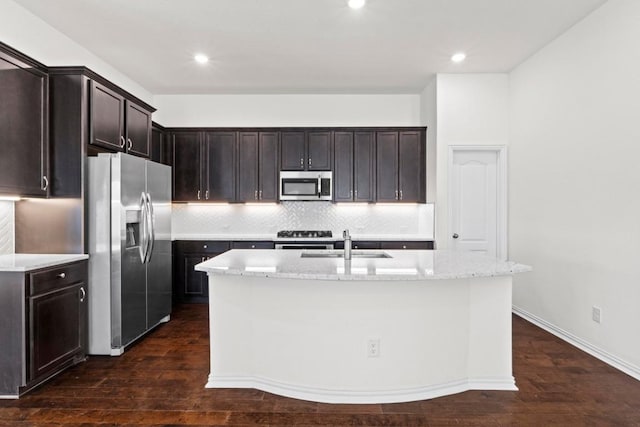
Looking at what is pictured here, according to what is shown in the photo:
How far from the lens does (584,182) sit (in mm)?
3420

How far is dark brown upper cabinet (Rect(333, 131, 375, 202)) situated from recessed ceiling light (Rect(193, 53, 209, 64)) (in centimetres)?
192

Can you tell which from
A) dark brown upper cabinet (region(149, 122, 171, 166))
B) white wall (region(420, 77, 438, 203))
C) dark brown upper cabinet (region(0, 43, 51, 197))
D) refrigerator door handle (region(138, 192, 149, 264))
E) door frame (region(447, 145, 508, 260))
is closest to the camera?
dark brown upper cabinet (region(0, 43, 51, 197))

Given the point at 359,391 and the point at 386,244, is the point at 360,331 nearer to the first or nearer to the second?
the point at 359,391

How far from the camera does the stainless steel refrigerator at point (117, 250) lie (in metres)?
3.28

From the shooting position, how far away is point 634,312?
2.89m

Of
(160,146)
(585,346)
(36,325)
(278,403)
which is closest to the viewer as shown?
(278,403)

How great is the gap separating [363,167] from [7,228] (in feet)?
12.9

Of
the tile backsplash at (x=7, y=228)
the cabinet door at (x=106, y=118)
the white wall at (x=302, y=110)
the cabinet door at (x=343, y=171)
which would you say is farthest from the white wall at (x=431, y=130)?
the tile backsplash at (x=7, y=228)

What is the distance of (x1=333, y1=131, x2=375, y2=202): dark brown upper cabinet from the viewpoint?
5.26 m

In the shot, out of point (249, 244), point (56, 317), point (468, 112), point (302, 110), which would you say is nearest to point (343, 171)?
point (302, 110)

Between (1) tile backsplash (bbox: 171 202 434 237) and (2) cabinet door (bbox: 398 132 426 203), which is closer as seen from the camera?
(2) cabinet door (bbox: 398 132 426 203)

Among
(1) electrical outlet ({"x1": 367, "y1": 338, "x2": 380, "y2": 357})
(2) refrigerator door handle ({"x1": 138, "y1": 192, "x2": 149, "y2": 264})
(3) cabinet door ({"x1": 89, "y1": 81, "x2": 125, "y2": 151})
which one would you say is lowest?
(1) electrical outlet ({"x1": 367, "y1": 338, "x2": 380, "y2": 357})

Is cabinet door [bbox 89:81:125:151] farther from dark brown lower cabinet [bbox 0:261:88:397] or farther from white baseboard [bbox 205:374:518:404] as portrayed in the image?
white baseboard [bbox 205:374:518:404]

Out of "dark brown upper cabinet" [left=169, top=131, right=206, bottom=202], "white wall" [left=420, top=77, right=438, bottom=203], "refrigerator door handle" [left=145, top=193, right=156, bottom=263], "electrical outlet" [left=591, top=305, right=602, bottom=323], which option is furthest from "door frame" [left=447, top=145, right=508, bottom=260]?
"refrigerator door handle" [left=145, top=193, right=156, bottom=263]
